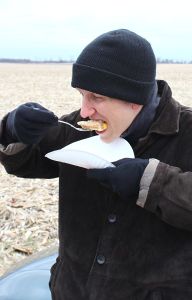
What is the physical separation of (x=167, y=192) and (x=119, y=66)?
538 mm

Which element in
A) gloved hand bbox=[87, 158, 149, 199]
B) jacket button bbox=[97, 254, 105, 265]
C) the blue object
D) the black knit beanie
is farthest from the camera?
the blue object

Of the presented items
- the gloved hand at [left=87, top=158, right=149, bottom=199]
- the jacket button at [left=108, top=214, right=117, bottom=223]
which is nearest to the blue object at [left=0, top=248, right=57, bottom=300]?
the jacket button at [left=108, top=214, right=117, bottom=223]

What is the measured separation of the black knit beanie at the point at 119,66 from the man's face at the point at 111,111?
27 mm

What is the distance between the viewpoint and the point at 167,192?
2.02 m

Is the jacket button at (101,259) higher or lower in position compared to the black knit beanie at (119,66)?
lower

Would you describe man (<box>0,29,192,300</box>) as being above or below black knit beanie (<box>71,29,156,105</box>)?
below

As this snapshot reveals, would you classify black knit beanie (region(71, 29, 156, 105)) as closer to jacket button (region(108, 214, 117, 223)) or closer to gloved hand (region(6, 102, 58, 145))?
gloved hand (region(6, 102, 58, 145))

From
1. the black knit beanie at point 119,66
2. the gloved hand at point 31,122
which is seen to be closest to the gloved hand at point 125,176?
the black knit beanie at point 119,66

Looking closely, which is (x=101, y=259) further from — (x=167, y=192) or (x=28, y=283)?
(x=28, y=283)

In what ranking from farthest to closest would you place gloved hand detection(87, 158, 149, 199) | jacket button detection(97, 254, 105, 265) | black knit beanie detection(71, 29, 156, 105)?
jacket button detection(97, 254, 105, 265) → black knit beanie detection(71, 29, 156, 105) → gloved hand detection(87, 158, 149, 199)

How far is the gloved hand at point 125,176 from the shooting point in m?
2.01

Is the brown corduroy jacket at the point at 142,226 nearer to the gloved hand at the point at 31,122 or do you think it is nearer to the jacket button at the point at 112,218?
the jacket button at the point at 112,218

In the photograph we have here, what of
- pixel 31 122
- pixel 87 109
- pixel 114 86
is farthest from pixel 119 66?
pixel 31 122

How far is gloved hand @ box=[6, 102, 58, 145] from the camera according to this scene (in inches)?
91.7
